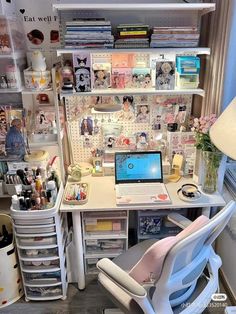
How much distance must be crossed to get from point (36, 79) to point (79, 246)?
3.60 feet

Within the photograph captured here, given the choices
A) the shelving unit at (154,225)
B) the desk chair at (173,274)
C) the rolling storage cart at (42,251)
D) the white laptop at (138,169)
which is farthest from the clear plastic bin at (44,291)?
the white laptop at (138,169)

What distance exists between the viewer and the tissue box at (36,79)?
1.91m

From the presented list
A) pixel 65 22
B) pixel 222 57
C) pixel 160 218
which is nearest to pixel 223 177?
pixel 160 218

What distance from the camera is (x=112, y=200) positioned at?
1947mm

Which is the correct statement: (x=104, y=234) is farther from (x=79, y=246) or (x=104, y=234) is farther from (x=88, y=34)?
(x=88, y=34)

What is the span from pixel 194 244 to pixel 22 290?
1.37 m

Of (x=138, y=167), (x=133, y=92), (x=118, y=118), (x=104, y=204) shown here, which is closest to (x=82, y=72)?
(x=133, y=92)

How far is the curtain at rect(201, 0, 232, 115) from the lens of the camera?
5.87ft

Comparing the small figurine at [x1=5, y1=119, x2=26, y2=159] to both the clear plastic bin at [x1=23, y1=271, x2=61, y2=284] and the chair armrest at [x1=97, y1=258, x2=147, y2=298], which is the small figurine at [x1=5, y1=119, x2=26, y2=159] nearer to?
the clear plastic bin at [x1=23, y1=271, x2=61, y2=284]

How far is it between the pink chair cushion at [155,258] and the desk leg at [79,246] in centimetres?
63

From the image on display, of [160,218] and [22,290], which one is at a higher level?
[160,218]

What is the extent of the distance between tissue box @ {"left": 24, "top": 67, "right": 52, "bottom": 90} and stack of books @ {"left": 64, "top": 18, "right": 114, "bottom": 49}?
9.1 inches

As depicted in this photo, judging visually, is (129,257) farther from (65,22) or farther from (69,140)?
(65,22)

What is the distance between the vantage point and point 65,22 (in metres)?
1.99
